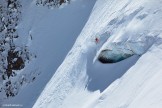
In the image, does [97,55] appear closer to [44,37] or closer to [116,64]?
[116,64]

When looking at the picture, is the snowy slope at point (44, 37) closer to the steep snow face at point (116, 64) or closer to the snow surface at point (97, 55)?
the snow surface at point (97, 55)

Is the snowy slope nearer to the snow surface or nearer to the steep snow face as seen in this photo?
the snow surface

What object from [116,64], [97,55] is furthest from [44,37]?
[116,64]

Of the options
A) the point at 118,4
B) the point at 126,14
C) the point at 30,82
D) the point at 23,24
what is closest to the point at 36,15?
the point at 23,24

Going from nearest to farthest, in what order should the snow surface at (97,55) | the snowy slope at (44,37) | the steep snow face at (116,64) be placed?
1. the steep snow face at (116,64)
2. the snow surface at (97,55)
3. the snowy slope at (44,37)

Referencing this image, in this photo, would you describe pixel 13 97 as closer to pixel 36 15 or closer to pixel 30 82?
pixel 30 82

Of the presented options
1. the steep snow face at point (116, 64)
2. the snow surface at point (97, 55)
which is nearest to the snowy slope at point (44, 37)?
the snow surface at point (97, 55)

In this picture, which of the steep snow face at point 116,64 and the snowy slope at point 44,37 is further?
the snowy slope at point 44,37

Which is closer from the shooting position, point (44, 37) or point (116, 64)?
point (116, 64)

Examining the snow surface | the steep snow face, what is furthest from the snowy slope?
the steep snow face
